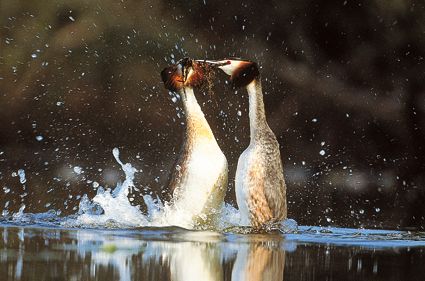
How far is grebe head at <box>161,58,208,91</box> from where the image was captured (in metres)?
9.73

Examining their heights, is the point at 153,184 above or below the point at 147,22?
below

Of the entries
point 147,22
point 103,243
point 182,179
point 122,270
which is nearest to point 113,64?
point 147,22

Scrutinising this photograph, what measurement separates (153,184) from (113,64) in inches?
66.4

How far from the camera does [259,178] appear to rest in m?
9.01

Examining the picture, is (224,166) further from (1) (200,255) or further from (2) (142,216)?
(1) (200,255)

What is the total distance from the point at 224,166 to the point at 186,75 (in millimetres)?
806

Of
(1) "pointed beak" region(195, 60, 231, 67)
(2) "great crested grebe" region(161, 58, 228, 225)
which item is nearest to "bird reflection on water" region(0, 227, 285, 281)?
(2) "great crested grebe" region(161, 58, 228, 225)

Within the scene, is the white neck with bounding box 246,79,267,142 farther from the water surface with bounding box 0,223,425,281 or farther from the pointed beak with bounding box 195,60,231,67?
the water surface with bounding box 0,223,425,281

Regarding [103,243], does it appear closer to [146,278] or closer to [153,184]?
[146,278]

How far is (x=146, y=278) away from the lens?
5750mm

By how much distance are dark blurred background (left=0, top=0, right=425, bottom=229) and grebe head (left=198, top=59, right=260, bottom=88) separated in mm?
3622

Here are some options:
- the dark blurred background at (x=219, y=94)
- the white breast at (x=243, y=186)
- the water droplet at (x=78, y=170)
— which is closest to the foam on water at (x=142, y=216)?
the white breast at (x=243, y=186)

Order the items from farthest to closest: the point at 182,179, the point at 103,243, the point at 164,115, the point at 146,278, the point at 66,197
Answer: the point at 164,115
the point at 66,197
the point at 182,179
the point at 103,243
the point at 146,278

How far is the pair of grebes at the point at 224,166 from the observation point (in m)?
9.05
